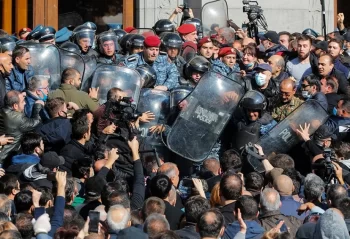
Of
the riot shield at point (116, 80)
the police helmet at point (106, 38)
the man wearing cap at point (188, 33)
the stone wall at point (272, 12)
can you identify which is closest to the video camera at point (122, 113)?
the riot shield at point (116, 80)

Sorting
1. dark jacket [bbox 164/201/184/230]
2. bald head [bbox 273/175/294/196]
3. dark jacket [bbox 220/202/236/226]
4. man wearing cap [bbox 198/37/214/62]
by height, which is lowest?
dark jacket [bbox 164/201/184/230]

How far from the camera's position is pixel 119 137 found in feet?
45.8

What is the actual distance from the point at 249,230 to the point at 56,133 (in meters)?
Result: 3.55

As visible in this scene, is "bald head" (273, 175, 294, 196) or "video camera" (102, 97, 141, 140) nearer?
"bald head" (273, 175, 294, 196)

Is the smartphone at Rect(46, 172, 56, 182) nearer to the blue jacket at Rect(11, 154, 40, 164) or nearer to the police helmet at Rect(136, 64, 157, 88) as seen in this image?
the blue jacket at Rect(11, 154, 40, 164)

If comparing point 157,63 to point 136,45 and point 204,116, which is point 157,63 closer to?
point 136,45

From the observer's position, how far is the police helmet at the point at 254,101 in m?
14.7

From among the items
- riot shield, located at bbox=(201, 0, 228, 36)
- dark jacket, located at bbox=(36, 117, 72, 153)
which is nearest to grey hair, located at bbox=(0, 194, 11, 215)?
dark jacket, located at bbox=(36, 117, 72, 153)

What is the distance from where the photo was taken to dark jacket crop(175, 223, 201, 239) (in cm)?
1114

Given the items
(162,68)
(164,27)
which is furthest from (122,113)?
(164,27)

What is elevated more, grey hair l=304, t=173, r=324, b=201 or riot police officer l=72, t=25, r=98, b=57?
riot police officer l=72, t=25, r=98, b=57

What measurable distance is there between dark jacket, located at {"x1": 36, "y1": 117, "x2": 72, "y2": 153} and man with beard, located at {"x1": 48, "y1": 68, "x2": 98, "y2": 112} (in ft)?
1.83

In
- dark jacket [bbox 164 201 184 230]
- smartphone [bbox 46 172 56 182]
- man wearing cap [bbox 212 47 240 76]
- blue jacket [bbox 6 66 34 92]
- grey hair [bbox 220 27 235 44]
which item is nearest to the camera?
dark jacket [bbox 164 201 184 230]

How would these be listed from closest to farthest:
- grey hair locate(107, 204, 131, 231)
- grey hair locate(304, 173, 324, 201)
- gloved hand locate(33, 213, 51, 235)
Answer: gloved hand locate(33, 213, 51, 235) → grey hair locate(107, 204, 131, 231) → grey hair locate(304, 173, 324, 201)
